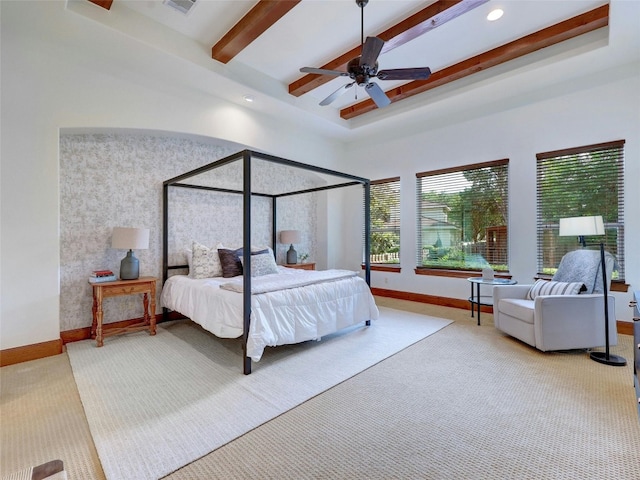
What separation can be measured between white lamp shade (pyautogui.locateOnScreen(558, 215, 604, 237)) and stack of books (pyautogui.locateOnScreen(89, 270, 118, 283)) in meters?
4.95

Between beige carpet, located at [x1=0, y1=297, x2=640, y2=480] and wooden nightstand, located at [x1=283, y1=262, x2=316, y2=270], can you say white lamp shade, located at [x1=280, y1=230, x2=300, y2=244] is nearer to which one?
wooden nightstand, located at [x1=283, y1=262, x2=316, y2=270]

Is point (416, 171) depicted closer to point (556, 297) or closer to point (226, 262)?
point (556, 297)

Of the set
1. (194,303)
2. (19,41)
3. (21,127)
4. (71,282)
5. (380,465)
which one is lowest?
(380,465)

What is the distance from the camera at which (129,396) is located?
2156 mm

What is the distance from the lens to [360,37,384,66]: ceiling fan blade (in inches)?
97.2

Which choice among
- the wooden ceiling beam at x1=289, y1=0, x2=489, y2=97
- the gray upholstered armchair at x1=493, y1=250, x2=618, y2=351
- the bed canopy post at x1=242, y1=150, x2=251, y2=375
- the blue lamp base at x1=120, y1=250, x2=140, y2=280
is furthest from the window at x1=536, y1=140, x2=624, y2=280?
the blue lamp base at x1=120, y1=250, x2=140, y2=280

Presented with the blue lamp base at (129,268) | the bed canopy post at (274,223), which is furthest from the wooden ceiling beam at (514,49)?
the blue lamp base at (129,268)

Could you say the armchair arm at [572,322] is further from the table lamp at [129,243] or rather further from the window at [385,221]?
the table lamp at [129,243]

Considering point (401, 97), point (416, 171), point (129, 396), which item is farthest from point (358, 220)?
point (129, 396)

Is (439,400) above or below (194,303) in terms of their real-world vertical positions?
below

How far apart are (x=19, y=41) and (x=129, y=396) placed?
11.1ft

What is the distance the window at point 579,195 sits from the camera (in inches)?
139

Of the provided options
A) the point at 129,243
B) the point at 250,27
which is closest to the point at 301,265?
the point at 129,243

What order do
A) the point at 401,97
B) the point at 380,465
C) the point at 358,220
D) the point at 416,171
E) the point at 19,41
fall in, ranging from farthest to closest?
the point at 358,220
the point at 416,171
the point at 401,97
the point at 19,41
the point at 380,465
